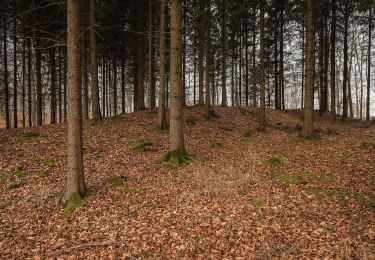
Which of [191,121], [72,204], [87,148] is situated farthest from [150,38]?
[72,204]

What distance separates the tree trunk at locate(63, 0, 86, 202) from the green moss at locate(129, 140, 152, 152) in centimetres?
436

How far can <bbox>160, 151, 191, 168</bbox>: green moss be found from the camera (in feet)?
34.4

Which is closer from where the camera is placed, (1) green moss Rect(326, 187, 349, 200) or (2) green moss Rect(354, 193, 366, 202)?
(2) green moss Rect(354, 193, 366, 202)

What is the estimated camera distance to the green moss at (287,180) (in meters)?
8.45

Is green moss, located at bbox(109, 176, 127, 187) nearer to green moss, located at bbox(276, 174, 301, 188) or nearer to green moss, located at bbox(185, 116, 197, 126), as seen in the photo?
green moss, located at bbox(276, 174, 301, 188)

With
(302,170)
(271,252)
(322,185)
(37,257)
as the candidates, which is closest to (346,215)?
(322,185)

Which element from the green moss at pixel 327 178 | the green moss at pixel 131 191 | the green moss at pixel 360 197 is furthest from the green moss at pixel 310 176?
the green moss at pixel 131 191

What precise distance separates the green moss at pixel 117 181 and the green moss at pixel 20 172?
3402 millimetres

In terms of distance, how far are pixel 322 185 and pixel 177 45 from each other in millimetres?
6798

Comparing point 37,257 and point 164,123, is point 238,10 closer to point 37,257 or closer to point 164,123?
point 164,123

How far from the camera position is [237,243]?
5.68 m

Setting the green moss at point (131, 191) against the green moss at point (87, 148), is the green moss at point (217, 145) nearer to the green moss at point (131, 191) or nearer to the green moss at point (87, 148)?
the green moss at point (87, 148)

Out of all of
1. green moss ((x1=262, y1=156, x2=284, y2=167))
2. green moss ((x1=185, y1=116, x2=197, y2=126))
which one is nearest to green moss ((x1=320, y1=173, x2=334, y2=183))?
green moss ((x1=262, y1=156, x2=284, y2=167))

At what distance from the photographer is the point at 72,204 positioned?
779 cm
